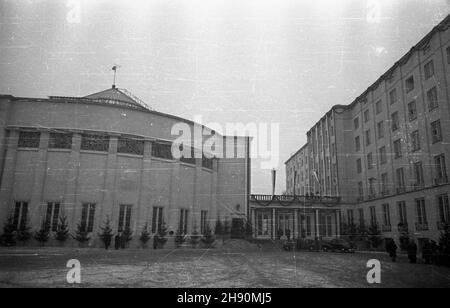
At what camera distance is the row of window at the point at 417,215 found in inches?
712

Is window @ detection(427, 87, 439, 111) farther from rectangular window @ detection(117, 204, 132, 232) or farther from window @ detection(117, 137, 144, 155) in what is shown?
rectangular window @ detection(117, 204, 132, 232)

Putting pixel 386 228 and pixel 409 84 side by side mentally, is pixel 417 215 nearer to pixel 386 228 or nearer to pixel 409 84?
pixel 386 228

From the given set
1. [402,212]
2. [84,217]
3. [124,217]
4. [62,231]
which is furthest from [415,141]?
[62,231]

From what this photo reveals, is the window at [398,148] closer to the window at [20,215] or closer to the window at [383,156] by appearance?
the window at [383,156]

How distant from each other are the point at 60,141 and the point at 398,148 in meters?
25.1

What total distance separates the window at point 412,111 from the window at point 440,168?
3598mm

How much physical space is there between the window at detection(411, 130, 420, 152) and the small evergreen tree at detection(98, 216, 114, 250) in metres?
21.9

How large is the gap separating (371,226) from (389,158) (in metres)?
5.50

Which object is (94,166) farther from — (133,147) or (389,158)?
(389,158)

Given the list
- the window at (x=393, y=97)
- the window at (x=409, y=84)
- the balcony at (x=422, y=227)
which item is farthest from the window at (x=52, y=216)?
the window at (x=409, y=84)

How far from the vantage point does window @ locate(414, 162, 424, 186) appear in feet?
Answer: 68.9

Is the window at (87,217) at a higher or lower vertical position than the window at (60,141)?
lower

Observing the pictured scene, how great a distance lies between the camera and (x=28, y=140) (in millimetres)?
22188
